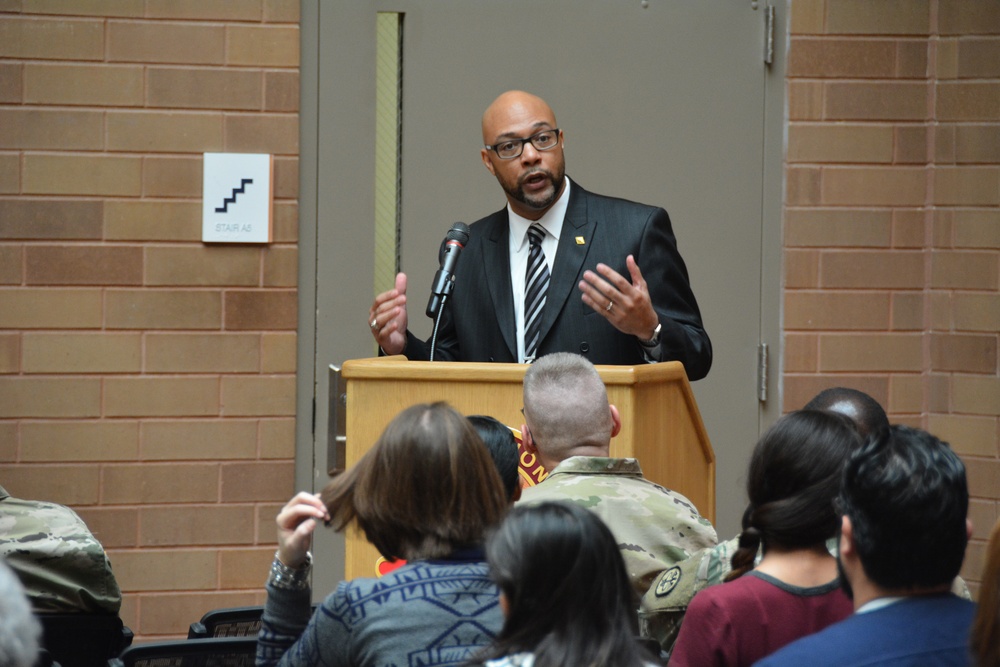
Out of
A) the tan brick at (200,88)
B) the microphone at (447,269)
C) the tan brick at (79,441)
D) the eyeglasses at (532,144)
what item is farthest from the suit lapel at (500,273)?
the tan brick at (79,441)

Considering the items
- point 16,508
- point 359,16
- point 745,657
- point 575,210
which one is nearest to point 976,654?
point 745,657

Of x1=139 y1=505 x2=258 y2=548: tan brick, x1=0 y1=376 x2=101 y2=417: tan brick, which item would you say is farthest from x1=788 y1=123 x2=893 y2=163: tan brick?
x1=0 y1=376 x2=101 y2=417: tan brick

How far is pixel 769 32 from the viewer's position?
4.34 meters

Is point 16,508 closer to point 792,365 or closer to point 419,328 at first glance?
point 419,328

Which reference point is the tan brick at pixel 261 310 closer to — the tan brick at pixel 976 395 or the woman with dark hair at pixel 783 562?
the tan brick at pixel 976 395

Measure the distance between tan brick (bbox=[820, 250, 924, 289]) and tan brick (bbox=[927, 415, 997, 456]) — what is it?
1.62 ft

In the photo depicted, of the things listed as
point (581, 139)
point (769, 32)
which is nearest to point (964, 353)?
point (769, 32)

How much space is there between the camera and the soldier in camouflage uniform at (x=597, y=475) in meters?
2.17

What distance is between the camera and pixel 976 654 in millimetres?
1334

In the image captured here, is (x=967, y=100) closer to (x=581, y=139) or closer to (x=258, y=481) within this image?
(x=581, y=139)

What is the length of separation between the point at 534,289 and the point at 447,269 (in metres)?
0.50

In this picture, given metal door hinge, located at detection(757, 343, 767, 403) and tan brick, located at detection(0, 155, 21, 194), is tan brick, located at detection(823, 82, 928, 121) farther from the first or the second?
tan brick, located at detection(0, 155, 21, 194)

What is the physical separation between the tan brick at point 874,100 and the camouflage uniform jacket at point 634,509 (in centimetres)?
247

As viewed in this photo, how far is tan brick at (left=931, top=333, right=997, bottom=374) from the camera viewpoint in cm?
433
